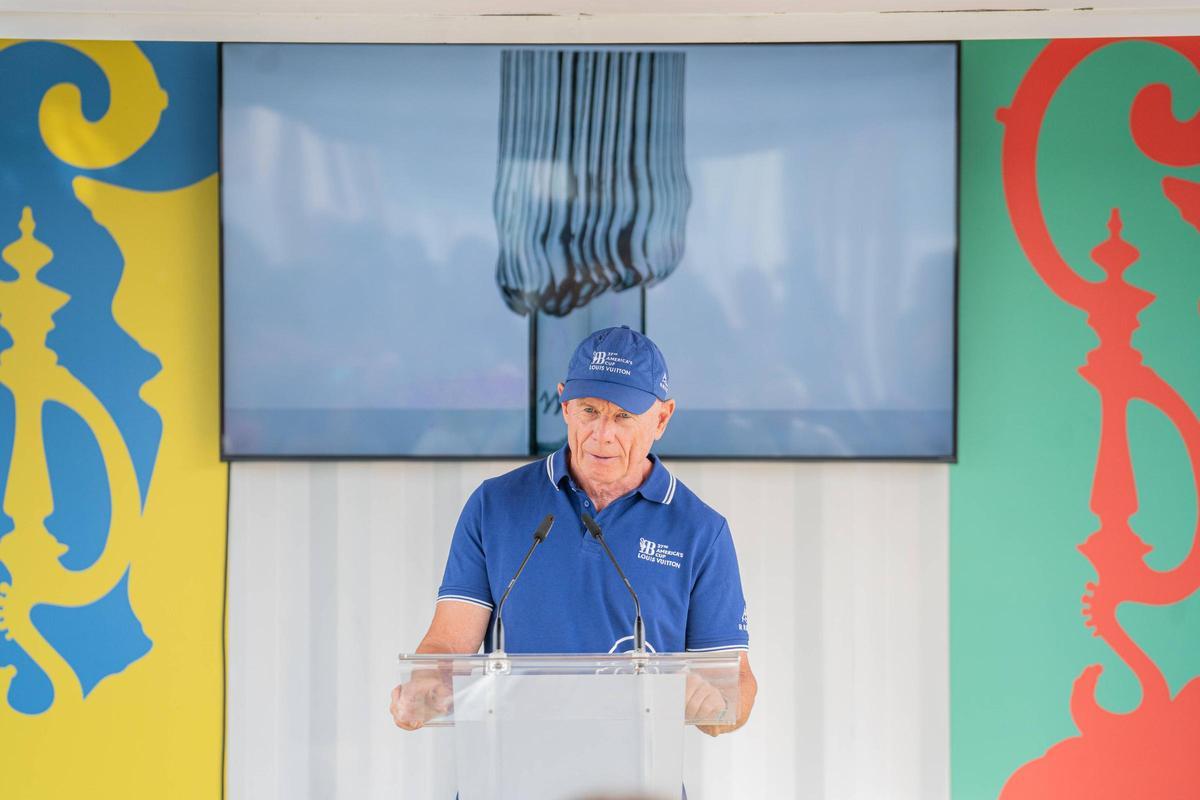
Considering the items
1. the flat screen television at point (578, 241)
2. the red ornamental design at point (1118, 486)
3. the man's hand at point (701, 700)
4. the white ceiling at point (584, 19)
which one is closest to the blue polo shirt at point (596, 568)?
the man's hand at point (701, 700)

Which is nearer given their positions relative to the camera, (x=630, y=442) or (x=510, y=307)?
(x=630, y=442)

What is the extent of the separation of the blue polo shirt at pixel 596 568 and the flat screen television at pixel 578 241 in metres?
0.70

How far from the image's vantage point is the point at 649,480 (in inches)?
95.3

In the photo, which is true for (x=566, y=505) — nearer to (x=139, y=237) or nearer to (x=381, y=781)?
(x=381, y=781)

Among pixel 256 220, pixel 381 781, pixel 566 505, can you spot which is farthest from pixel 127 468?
pixel 566 505

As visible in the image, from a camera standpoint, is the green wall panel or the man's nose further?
the green wall panel

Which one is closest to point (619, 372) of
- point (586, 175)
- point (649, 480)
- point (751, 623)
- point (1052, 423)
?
point (649, 480)

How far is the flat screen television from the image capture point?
3070mm

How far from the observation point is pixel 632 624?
7.64 ft

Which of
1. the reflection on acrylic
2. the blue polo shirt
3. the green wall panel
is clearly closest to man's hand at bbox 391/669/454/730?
the blue polo shirt

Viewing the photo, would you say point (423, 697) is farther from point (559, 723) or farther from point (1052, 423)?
point (1052, 423)

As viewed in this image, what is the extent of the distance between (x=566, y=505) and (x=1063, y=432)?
5.22ft

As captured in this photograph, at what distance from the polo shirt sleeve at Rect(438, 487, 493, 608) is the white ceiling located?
109 cm

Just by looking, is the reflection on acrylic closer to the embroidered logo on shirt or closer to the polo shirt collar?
the polo shirt collar
